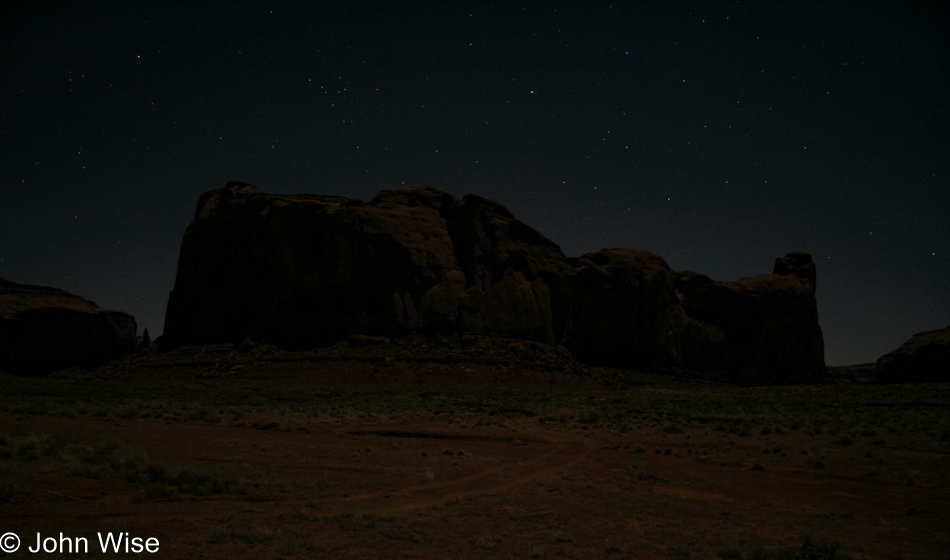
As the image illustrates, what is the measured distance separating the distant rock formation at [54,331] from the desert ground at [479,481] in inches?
1594

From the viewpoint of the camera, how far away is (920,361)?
7662 cm

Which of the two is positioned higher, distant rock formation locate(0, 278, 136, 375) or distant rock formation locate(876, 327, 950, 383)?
distant rock formation locate(0, 278, 136, 375)

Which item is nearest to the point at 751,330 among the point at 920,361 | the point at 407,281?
the point at 920,361

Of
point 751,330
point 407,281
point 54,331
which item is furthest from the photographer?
point 751,330

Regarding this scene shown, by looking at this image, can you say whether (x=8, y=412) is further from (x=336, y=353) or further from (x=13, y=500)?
(x=336, y=353)

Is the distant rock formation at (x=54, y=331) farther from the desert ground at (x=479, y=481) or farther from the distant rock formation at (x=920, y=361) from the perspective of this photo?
the distant rock formation at (x=920, y=361)

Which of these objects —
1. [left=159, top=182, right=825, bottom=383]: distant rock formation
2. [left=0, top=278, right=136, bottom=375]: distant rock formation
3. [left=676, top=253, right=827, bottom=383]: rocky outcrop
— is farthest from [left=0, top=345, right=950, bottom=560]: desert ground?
[left=676, top=253, right=827, bottom=383]: rocky outcrop

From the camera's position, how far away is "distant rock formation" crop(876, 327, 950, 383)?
244 ft

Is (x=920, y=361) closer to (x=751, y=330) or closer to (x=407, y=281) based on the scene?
(x=751, y=330)

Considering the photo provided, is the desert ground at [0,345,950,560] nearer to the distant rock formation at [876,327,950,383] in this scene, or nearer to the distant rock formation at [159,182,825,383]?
the distant rock formation at [159,182,825,383]

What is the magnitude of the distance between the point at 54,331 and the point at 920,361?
102766mm

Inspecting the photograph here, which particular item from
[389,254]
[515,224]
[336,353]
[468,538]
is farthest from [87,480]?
[515,224]

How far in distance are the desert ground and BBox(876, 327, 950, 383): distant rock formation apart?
60954mm

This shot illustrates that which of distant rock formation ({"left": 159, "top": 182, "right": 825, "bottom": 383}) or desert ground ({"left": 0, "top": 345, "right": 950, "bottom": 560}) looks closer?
desert ground ({"left": 0, "top": 345, "right": 950, "bottom": 560})
